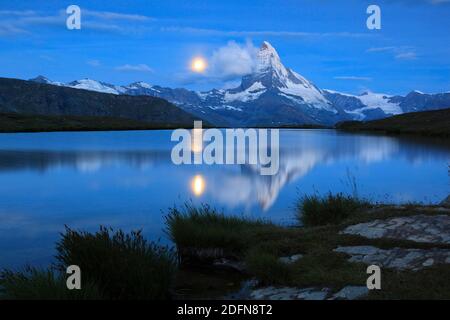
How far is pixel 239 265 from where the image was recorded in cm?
1547

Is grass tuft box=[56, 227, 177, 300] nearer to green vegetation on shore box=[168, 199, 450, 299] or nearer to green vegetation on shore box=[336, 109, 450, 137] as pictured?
green vegetation on shore box=[168, 199, 450, 299]

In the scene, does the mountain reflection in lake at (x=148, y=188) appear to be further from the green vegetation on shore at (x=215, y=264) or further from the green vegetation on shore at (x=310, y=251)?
the green vegetation on shore at (x=215, y=264)

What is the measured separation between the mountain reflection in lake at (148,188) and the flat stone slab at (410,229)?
25.4 feet

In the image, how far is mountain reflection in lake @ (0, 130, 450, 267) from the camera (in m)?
23.1

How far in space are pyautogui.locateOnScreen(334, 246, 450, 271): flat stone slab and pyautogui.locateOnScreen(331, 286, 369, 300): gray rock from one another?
1.87 m

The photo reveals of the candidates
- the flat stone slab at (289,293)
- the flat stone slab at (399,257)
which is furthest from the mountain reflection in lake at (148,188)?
the flat stone slab at (399,257)

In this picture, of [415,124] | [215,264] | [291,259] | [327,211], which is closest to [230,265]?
[215,264]

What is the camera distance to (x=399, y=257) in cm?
1366

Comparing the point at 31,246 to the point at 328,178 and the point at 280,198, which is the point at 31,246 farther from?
the point at 328,178

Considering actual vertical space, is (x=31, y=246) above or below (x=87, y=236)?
below
